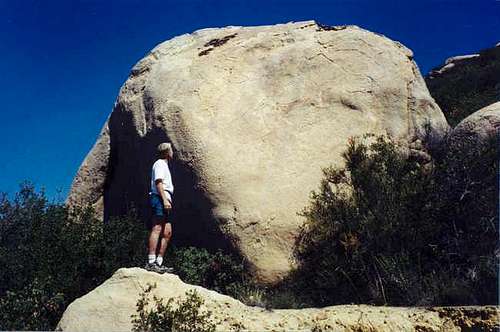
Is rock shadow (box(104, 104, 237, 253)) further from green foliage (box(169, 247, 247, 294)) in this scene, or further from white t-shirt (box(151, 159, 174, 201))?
white t-shirt (box(151, 159, 174, 201))

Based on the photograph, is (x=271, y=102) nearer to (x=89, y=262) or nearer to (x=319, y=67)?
(x=319, y=67)

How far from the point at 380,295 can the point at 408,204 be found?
4.63 ft

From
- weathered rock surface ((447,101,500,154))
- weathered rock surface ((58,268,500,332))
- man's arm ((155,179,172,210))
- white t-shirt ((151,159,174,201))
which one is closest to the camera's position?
weathered rock surface ((58,268,500,332))

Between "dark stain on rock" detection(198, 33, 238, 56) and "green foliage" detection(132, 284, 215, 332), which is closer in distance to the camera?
"green foliage" detection(132, 284, 215, 332)

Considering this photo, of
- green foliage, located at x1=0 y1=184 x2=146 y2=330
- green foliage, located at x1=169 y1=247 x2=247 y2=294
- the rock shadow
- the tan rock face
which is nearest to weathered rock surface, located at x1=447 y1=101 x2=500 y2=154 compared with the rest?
the tan rock face

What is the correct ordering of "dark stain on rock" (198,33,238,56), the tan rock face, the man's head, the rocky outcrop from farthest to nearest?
the rocky outcrop < "dark stain on rock" (198,33,238,56) < the tan rock face < the man's head

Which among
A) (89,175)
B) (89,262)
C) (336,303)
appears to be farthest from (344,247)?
Result: (89,175)

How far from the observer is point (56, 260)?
27.6ft

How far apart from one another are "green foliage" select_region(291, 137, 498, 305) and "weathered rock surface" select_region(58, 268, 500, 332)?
697 millimetres

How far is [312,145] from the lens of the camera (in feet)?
32.0

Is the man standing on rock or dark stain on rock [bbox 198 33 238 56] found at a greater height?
dark stain on rock [bbox 198 33 238 56]

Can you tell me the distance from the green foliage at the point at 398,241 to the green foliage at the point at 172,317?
2.26 meters

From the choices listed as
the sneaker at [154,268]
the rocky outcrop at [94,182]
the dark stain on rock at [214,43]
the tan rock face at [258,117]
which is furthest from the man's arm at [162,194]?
the rocky outcrop at [94,182]

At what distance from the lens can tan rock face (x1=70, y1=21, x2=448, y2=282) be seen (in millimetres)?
9086
